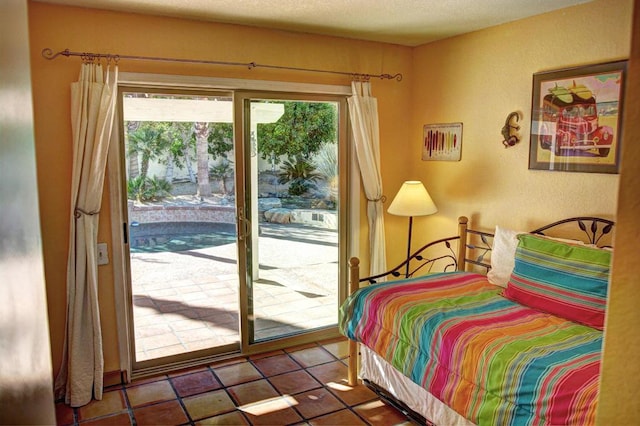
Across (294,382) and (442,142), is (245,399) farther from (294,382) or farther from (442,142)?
(442,142)

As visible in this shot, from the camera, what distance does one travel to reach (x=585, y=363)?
2033 mm

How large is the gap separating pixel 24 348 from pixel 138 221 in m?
3.15

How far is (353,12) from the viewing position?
3107 millimetres

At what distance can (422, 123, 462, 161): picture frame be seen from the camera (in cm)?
378

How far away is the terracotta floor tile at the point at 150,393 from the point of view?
3.06 meters

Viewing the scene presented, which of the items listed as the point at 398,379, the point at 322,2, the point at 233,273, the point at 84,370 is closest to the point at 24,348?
the point at 398,379

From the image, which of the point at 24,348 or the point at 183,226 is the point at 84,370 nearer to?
the point at 183,226

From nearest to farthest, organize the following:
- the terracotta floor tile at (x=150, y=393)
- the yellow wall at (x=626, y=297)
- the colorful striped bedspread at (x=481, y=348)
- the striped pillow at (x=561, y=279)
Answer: the yellow wall at (x=626, y=297) < the colorful striped bedspread at (x=481, y=348) < the striped pillow at (x=561, y=279) < the terracotta floor tile at (x=150, y=393)

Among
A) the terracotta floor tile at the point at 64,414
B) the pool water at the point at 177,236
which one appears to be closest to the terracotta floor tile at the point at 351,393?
the pool water at the point at 177,236

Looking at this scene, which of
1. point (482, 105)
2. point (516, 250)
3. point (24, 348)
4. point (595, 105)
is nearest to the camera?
point (24, 348)

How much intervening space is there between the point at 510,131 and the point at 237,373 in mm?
2567

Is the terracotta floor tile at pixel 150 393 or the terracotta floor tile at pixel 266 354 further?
the terracotta floor tile at pixel 266 354

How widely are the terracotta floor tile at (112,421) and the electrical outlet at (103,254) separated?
950mm

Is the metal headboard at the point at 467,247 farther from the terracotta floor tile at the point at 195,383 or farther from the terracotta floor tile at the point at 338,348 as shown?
the terracotta floor tile at the point at 195,383
